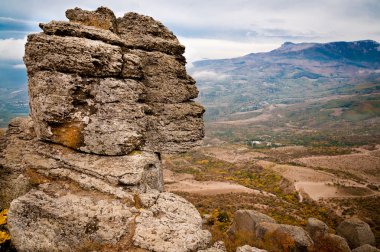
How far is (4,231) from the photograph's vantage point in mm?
14914

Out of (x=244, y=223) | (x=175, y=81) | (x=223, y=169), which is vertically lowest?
(x=223, y=169)

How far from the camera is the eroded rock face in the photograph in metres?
16.0

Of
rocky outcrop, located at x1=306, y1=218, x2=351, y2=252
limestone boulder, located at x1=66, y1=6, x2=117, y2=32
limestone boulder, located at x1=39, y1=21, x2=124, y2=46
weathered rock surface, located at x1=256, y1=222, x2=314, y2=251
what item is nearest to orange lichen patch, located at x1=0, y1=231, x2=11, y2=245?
limestone boulder, located at x1=39, y1=21, x2=124, y2=46

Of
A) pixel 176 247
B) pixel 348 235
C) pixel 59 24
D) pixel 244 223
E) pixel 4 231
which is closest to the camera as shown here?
pixel 176 247

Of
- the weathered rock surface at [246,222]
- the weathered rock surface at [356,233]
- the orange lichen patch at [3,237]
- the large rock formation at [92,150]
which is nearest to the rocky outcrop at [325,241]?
the weathered rock surface at [246,222]

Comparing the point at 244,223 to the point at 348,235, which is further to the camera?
the point at 348,235

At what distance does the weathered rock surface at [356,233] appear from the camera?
37.1 meters

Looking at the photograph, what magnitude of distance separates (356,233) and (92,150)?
1465 inches

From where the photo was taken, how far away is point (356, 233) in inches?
1491

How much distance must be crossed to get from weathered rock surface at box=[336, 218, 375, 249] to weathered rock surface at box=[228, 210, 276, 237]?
1268 centimetres

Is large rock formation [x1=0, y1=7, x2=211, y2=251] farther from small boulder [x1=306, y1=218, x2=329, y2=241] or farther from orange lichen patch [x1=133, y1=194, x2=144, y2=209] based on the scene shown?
small boulder [x1=306, y1=218, x2=329, y2=241]

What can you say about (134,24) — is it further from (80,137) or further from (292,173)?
(292,173)

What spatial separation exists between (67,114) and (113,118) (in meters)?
2.55

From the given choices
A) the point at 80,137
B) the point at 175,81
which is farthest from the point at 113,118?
the point at 175,81
